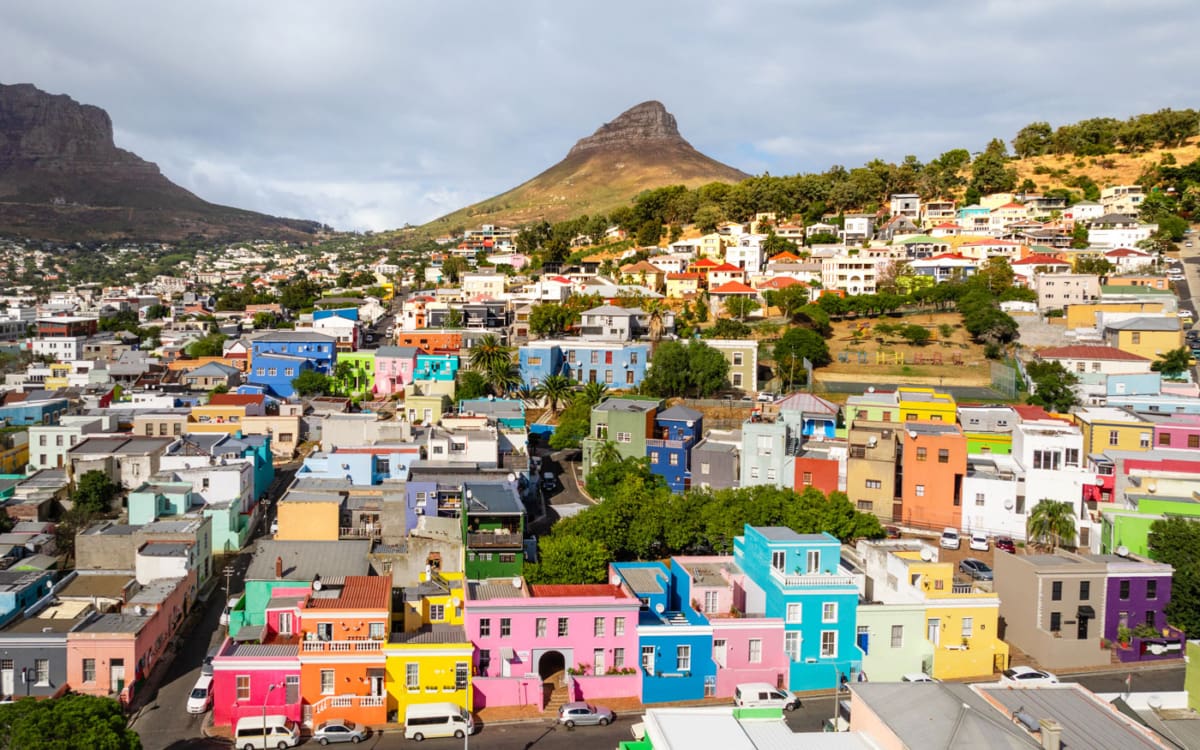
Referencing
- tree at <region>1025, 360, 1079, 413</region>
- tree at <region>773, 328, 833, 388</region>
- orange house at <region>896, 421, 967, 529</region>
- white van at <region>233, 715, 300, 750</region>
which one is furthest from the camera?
tree at <region>773, 328, 833, 388</region>

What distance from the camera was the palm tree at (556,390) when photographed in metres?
51.0

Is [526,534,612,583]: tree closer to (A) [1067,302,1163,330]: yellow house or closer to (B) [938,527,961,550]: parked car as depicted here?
(B) [938,527,961,550]: parked car

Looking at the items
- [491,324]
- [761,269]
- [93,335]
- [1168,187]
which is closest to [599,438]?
[491,324]

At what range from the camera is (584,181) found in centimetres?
19725

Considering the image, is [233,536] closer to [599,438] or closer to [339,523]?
[339,523]

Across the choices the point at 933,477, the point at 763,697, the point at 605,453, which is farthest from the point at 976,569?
the point at 605,453

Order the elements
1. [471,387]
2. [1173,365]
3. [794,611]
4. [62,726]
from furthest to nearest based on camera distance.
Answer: [471,387] → [1173,365] → [794,611] → [62,726]

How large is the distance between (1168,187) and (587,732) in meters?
90.9

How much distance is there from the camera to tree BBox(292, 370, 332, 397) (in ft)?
190

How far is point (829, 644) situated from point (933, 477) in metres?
13.3

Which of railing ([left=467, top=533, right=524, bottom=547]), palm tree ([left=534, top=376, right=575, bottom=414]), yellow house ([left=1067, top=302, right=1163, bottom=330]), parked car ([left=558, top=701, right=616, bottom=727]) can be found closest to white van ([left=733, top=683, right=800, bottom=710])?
parked car ([left=558, top=701, right=616, bottom=727])

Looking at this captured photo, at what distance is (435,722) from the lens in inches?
841

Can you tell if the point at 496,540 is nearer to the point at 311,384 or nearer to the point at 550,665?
the point at 550,665

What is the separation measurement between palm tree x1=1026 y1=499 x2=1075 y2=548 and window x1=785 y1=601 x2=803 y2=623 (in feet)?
43.7
